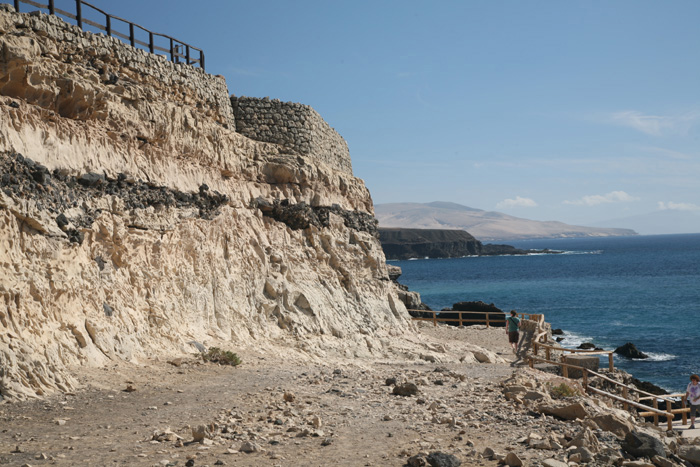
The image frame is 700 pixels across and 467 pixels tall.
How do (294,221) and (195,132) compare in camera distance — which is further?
(294,221)

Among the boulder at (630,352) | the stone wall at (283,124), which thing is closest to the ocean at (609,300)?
the boulder at (630,352)

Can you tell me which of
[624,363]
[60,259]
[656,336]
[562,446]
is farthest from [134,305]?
[656,336]

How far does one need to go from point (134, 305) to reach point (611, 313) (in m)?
44.5

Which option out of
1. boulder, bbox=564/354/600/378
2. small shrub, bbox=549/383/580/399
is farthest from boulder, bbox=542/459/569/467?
boulder, bbox=564/354/600/378

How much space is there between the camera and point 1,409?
8.73m

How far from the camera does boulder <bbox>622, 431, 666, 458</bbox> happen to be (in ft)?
27.4

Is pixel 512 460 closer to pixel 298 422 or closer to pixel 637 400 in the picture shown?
pixel 298 422

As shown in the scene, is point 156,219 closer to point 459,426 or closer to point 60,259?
point 60,259

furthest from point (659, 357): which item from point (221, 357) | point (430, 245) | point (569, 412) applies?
point (430, 245)

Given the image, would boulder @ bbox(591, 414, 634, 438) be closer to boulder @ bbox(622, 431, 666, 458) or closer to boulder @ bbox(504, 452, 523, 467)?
boulder @ bbox(622, 431, 666, 458)

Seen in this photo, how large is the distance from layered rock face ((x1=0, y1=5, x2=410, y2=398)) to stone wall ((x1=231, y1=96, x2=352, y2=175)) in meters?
0.22

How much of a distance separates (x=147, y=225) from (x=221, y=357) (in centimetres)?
376

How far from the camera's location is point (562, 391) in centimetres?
1259

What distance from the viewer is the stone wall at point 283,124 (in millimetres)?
20016
